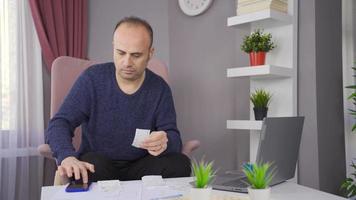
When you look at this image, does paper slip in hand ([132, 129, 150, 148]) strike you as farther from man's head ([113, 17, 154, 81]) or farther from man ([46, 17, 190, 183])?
man's head ([113, 17, 154, 81])

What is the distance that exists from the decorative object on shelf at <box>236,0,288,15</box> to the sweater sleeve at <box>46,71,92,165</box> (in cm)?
102

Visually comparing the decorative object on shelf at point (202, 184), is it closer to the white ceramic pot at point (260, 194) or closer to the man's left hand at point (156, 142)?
the white ceramic pot at point (260, 194)

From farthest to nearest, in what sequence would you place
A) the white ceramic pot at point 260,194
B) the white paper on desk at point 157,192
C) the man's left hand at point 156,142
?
the man's left hand at point 156,142
the white paper on desk at point 157,192
the white ceramic pot at point 260,194

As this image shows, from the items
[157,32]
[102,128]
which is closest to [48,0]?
[157,32]

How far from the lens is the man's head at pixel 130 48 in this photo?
68.9 inches

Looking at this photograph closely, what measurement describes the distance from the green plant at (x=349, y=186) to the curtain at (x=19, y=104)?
6.55 feet

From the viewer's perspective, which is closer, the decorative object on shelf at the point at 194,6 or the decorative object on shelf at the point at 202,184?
the decorative object on shelf at the point at 202,184

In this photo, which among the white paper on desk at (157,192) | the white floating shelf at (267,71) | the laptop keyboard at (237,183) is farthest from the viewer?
the white floating shelf at (267,71)

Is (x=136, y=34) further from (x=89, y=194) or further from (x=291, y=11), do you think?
(x=291, y=11)

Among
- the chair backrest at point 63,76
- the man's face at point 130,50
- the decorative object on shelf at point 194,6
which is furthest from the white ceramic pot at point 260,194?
the decorative object on shelf at point 194,6

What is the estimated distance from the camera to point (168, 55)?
3146mm

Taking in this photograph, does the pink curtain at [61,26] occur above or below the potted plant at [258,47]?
above

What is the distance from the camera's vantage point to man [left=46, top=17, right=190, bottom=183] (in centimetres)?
171

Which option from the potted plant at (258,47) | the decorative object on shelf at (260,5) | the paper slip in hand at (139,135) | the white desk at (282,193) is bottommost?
the white desk at (282,193)
